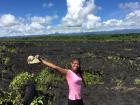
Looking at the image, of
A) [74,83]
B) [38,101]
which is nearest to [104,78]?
[38,101]

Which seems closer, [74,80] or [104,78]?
[74,80]

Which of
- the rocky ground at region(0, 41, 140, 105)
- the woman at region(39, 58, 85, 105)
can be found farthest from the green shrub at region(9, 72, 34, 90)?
the woman at region(39, 58, 85, 105)

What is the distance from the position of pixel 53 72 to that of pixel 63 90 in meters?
6.96

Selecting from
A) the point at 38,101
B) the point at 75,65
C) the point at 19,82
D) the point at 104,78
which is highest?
the point at 75,65

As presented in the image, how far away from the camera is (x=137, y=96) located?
60.8 ft

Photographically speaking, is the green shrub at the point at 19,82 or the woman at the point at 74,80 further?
the green shrub at the point at 19,82

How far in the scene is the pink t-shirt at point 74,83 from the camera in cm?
1020

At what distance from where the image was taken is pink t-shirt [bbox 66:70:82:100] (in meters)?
10.2

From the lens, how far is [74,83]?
33.7ft

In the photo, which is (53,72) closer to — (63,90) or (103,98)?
(63,90)

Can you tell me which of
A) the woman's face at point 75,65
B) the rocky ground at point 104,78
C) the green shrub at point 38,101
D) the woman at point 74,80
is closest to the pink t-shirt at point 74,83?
the woman at point 74,80

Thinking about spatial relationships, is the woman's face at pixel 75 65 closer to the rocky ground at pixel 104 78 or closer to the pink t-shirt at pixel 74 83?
the pink t-shirt at pixel 74 83

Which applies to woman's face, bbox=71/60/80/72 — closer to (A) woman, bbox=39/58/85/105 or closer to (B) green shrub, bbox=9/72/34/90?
(A) woman, bbox=39/58/85/105

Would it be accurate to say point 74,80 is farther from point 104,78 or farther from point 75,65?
point 104,78
